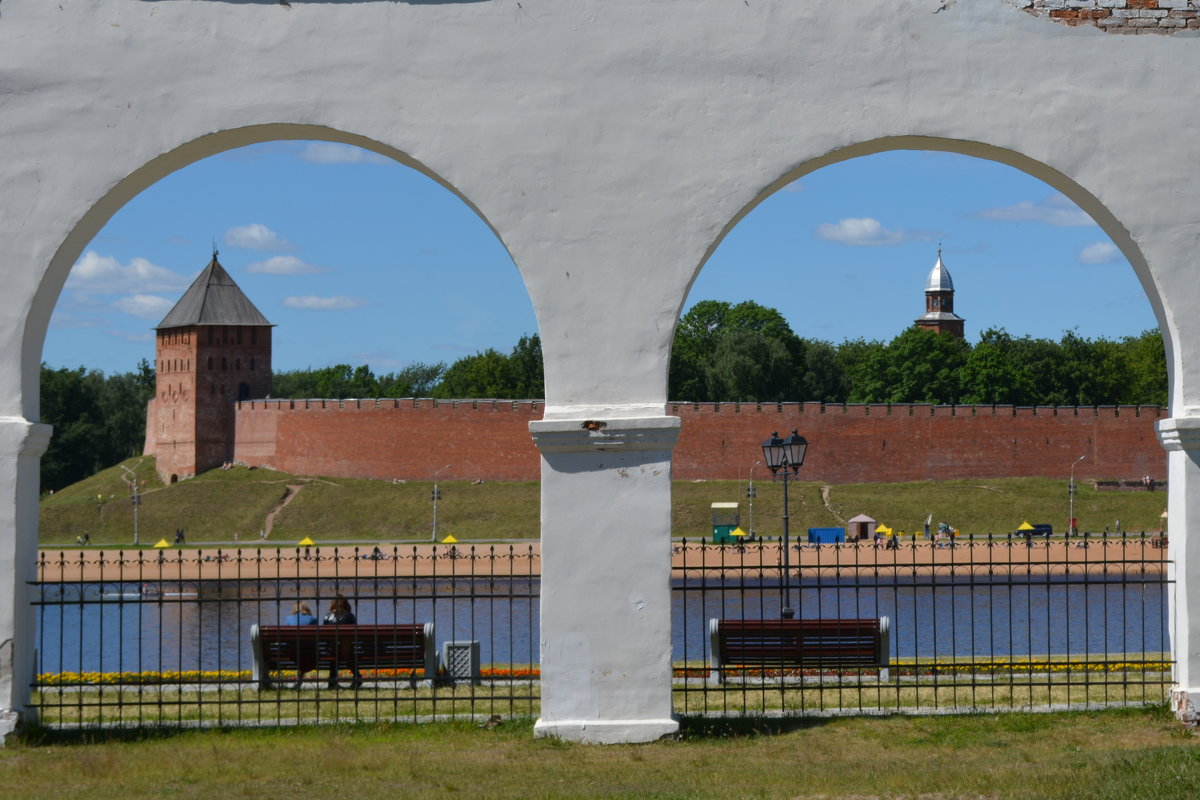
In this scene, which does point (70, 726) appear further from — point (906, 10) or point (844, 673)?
point (906, 10)

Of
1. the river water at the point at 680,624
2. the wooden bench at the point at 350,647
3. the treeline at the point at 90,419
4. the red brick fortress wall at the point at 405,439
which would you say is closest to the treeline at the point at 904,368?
the red brick fortress wall at the point at 405,439

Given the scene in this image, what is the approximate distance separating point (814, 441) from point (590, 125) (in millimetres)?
45186

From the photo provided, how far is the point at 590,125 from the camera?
249 inches

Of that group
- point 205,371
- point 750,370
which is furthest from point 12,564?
point 750,370

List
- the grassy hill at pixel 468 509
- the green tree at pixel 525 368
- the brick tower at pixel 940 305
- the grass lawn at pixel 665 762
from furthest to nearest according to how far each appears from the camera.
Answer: the brick tower at pixel 940 305, the green tree at pixel 525 368, the grassy hill at pixel 468 509, the grass lawn at pixel 665 762

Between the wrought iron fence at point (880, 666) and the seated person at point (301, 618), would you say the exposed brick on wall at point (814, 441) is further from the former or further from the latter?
the wrought iron fence at point (880, 666)

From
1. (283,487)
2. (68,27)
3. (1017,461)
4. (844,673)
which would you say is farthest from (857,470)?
(68,27)

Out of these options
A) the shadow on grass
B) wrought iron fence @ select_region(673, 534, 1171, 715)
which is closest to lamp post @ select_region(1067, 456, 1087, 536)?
wrought iron fence @ select_region(673, 534, 1171, 715)

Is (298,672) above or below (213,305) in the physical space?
below

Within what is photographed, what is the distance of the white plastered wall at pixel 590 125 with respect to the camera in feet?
20.7

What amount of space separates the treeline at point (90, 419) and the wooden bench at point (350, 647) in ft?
174

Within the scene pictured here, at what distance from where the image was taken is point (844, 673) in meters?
8.52

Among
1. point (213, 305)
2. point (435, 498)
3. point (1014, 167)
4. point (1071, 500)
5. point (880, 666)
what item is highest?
point (213, 305)

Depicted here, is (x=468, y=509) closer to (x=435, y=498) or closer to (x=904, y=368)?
(x=435, y=498)
